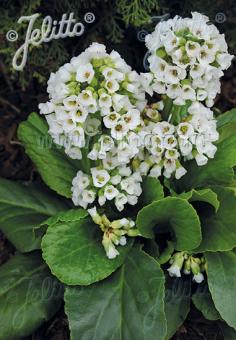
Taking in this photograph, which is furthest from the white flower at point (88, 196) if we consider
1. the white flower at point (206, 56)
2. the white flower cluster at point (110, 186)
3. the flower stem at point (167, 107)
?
the white flower at point (206, 56)

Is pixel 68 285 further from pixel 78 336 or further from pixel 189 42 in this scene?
pixel 189 42

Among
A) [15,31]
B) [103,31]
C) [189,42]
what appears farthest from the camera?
[103,31]

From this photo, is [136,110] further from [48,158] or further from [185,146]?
[48,158]

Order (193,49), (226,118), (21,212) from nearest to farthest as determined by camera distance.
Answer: (193,49) → (21,212) → (226,118)

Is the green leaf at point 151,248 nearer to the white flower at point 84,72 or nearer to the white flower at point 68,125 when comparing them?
the white flower at point 68,125

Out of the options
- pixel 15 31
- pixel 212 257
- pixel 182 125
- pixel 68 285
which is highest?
pixel 15 31

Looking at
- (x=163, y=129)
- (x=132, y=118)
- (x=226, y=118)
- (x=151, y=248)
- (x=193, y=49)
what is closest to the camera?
(x=193, y=49)

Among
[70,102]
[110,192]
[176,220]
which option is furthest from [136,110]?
[176,220]

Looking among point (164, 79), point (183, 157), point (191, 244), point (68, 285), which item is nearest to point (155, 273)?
point (191, 244)
